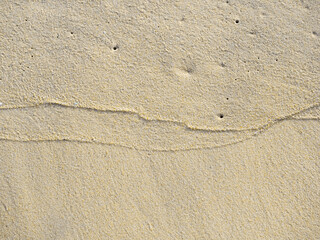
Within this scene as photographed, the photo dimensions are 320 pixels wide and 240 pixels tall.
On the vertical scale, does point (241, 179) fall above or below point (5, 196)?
above

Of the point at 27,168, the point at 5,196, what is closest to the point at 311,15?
the point at 27,168

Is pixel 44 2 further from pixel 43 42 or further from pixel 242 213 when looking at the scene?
pixel 242 213

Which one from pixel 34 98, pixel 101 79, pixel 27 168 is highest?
pixel 101 79

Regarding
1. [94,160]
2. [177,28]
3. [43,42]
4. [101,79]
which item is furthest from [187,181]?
[43,42]

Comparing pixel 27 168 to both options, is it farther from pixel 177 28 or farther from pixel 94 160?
pixel 177 28

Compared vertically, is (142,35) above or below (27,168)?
above

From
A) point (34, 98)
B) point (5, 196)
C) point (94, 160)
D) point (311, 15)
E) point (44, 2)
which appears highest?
point (311, 15)
